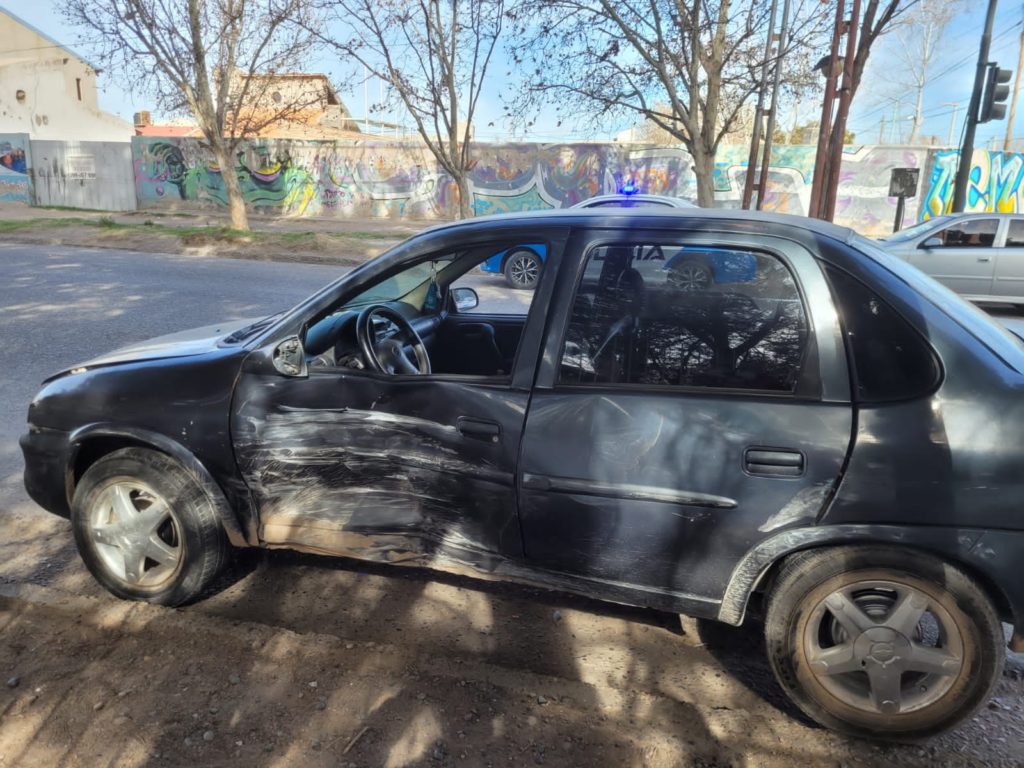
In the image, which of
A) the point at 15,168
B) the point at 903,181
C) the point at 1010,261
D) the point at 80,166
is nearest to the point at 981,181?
the point at 903,181

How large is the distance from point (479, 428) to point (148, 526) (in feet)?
4.89

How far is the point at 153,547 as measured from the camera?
3.01m

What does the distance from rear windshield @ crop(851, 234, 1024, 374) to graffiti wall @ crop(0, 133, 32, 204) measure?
36.3 meters

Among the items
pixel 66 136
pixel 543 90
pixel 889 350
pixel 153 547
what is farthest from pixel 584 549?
pixel 66 136

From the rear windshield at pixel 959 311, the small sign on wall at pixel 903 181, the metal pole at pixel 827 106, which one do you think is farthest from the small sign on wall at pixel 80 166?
the rear windshield at pixel 959 311

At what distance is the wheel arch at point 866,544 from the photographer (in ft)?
7.04

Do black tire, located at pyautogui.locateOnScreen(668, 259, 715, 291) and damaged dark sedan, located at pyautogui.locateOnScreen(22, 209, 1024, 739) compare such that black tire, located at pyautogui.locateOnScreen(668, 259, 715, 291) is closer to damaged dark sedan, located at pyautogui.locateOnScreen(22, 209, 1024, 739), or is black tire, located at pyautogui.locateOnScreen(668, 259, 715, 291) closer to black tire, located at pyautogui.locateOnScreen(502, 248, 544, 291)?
damaged dark sedan, located at pyautogui.locateOnScreen(22, 209, 1024, 739)

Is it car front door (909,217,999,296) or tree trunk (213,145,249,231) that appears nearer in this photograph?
car front door (909,217,999,296)

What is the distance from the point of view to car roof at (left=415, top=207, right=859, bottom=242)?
98.3 inches

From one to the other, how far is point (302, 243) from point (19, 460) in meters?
13.5

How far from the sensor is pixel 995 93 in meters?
12.7

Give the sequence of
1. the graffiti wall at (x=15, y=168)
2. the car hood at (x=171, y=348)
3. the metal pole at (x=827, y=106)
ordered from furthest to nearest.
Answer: the graffiti wall at (x=15, y=168) → the metal pole at (x=827, y=106) → the car hood at (x=171, y=348)

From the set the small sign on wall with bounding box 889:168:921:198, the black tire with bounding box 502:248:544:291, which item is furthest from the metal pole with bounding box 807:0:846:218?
the black tire with bounding box 502:248:544:291

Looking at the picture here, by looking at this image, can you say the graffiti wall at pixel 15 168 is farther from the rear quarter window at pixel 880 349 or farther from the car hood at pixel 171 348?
the rear quarter window at pixel 880 349
